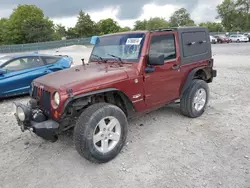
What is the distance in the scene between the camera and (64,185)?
115 inches

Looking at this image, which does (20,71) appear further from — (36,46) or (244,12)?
(244,12)

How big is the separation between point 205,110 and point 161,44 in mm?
2047

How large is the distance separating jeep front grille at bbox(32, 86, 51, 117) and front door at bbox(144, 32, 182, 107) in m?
1.54

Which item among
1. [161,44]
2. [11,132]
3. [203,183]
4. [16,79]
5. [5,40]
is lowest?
[203,183]

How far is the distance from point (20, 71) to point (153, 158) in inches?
200

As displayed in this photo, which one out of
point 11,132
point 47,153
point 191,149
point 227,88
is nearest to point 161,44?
point 191,149

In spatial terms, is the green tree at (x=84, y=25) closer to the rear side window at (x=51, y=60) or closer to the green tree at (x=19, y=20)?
the green tree at (x=19, y=20)

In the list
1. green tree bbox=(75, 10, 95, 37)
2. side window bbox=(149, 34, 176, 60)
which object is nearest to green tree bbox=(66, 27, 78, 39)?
green tree bbox=(75, 10, 95, 37)

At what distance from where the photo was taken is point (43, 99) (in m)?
3.48

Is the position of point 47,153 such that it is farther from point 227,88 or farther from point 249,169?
point 227,88

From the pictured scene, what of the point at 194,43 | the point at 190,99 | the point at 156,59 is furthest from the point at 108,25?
the point at 156,59

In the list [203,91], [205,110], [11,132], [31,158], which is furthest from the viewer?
[205,110]

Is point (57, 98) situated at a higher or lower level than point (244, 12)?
lower

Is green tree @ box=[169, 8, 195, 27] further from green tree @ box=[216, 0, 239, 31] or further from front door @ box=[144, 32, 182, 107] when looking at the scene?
front door @ box=[144, 32, 182, 107]
